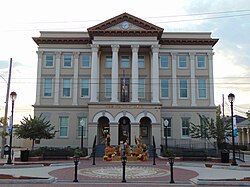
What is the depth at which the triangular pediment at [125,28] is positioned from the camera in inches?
1411

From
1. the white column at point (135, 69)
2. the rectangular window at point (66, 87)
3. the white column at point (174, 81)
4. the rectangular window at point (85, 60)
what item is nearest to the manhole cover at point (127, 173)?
the white column at point (135, 69)

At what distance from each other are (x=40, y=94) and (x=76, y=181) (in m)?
25.1

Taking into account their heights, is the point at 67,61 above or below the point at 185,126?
above

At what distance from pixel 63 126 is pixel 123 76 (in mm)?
9184

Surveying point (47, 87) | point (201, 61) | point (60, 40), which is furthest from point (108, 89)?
point (201, 61)

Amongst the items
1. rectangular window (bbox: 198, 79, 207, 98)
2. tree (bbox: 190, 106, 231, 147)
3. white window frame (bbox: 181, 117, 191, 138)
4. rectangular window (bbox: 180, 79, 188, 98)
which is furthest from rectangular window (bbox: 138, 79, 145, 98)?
tree (bbox: 190, 106, 231, 147)

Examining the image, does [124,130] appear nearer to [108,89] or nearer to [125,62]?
[108,89]

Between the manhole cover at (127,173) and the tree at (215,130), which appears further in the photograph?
the tree at (215,130)

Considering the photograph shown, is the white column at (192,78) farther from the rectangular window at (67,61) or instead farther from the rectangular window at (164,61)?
the rectangular window at (67,61)

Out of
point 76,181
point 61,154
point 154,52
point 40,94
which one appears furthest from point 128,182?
point 40,94

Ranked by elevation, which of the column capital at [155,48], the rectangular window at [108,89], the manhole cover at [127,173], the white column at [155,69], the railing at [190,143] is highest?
the column capital at [155,48]

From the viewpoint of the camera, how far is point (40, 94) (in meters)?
37.7

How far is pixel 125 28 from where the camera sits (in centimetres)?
3628

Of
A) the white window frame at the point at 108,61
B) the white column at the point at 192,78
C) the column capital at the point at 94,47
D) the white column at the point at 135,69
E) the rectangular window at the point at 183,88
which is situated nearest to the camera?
the white column at the point at 135,69
